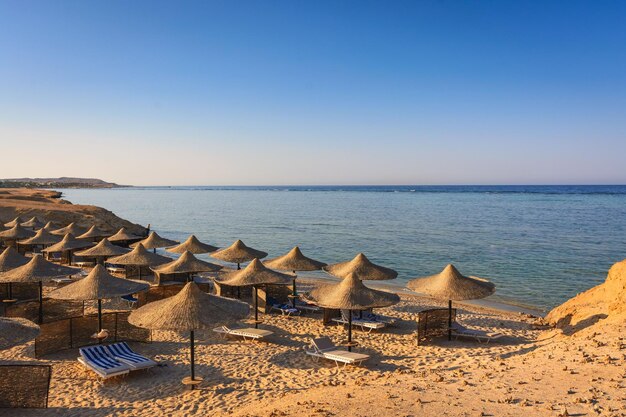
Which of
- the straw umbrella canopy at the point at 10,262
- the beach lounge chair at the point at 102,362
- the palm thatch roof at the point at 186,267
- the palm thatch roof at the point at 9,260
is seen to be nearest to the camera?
the beach lounge chair at the point at 102,362

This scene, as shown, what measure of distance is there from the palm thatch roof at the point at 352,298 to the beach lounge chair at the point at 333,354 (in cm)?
94

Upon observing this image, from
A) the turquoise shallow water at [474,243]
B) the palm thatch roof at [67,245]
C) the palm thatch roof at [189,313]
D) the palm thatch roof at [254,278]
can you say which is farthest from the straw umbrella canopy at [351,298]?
the palm thatch roof at [67,245]

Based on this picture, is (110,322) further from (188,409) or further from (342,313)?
(342,313)

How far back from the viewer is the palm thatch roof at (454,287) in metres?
12.9

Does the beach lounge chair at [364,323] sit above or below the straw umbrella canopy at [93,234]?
below

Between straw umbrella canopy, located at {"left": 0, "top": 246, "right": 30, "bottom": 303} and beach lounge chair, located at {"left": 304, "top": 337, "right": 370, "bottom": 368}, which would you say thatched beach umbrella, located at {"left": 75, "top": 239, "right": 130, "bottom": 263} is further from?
beach lounge chair, located at {"left": 304, "top": 337, "right": 370, "bottom": 368}

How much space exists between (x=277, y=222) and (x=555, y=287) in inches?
1505

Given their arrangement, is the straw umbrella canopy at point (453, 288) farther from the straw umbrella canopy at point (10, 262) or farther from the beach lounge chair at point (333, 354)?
the straw umbrella canopy at point (10, 262)

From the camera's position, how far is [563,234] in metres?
42.1

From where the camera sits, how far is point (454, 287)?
13.1 metres

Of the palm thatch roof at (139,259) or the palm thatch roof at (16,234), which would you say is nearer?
the palm thatch roof at (139,259)

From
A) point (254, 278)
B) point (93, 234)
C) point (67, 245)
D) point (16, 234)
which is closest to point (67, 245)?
point (67, 245)

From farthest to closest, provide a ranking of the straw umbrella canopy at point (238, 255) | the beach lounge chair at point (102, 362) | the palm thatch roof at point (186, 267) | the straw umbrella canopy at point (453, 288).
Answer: the straw umbrella canopy at point (238, 255) < the palm thatch roof at point (186, 267) < the straw umbrella canopy at point (453, 288) < the beach lounge chair at point (102, 362)

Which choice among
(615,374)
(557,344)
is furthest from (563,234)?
(615,374)
